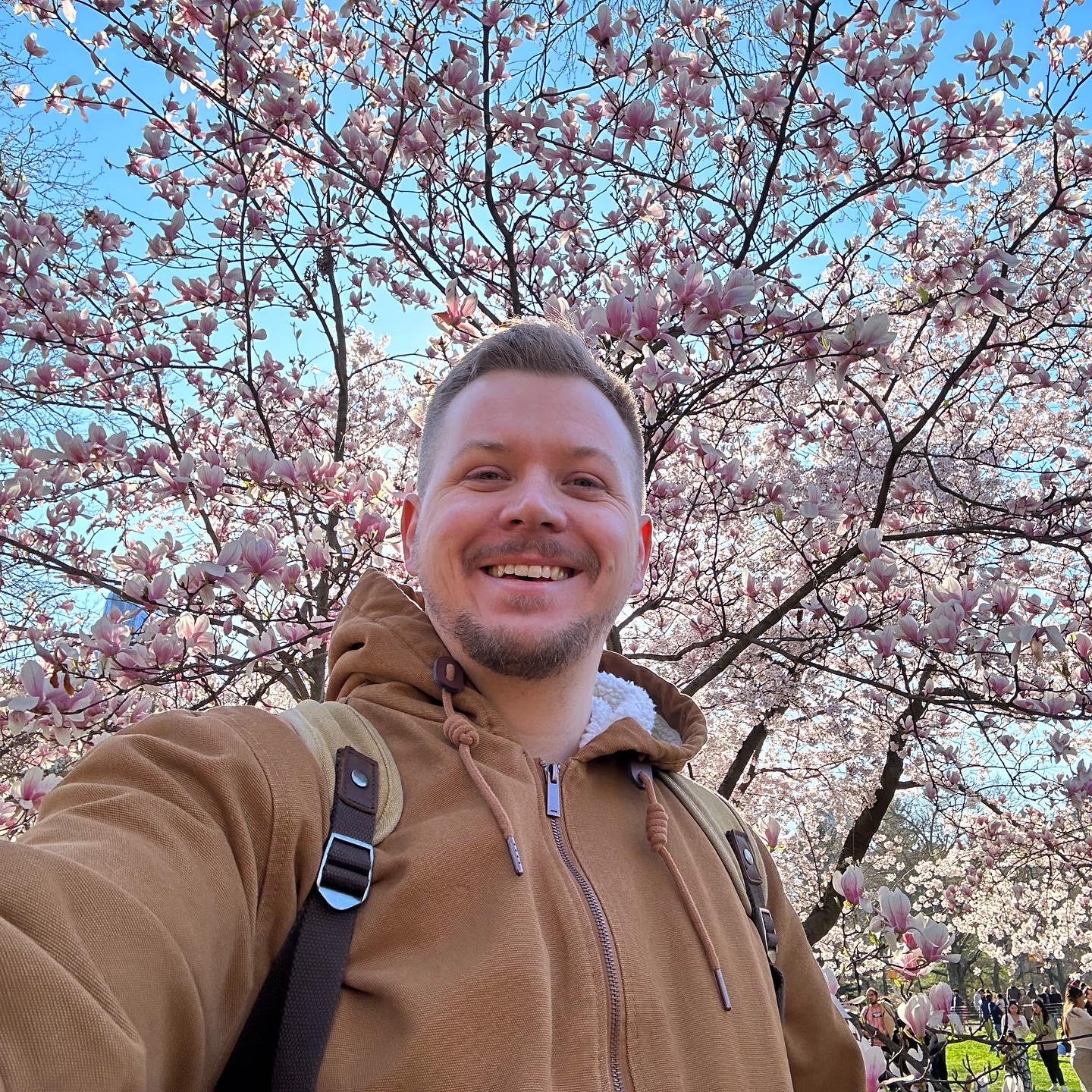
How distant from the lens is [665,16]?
3.90 m

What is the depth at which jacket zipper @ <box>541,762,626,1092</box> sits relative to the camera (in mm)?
1030

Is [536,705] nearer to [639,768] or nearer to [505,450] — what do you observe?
[639,768]

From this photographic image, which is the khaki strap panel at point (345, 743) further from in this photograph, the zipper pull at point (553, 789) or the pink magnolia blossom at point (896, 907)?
the pink magnolia blossom at point (896, 907)

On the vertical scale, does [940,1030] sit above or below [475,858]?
below

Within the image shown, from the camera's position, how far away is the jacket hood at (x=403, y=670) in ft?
4.46

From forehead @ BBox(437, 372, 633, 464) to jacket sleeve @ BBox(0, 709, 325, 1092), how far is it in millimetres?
689

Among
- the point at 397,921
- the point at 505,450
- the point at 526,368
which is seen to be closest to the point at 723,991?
the point at 397,921

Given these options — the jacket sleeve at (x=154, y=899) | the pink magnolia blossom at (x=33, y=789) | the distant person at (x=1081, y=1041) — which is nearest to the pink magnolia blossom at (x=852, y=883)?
the jacket sleeve at (x=154, y=899)

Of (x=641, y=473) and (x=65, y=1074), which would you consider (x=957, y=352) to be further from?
(x=65, y=1074)

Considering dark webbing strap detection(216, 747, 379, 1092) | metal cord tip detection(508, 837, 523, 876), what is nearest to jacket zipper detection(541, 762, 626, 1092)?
metal cord tip detection(508, 837, 523, 876)

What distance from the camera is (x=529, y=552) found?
144cm

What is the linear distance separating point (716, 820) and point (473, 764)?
2.07 feet

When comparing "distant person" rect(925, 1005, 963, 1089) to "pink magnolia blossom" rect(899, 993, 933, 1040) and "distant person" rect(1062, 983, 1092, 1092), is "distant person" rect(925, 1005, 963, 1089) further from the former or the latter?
"distant person" rect(1062, 983, 1092, 1092)

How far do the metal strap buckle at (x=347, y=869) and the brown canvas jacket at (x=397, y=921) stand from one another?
19mm
